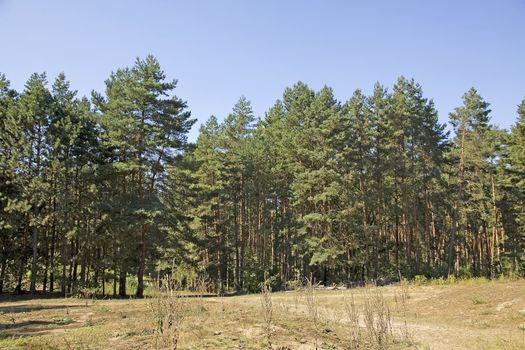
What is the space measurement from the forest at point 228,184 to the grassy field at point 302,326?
17.7 feet

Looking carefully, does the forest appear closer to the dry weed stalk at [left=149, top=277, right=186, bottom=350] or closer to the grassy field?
the grassy field

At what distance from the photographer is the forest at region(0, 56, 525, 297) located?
2450cm

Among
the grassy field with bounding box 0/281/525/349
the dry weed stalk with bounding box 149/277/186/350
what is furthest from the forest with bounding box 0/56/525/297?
the dry weed stalk with bounding box 149/277/186/350

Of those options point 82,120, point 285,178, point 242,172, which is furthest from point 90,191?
point 285,178

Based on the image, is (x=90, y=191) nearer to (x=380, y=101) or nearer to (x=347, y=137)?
(x=347, y=137)

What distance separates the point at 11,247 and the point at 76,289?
256 inches

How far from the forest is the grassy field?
5.39 m

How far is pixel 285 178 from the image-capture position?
3709 centimetres

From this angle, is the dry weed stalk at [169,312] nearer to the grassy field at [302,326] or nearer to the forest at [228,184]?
the grassy field at [302,326]

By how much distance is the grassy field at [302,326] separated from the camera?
826 centimetres

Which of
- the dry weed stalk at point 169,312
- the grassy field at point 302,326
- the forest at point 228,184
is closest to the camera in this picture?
the dry weed stalk at point 169,312

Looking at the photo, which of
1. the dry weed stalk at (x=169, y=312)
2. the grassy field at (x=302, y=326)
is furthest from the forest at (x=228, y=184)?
the dry weed stalk at (x=169, y=312)

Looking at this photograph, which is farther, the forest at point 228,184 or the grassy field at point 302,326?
the forest at point 228,184

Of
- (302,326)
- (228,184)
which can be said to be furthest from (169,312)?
(228,184)
